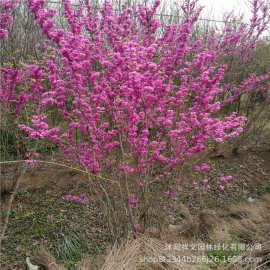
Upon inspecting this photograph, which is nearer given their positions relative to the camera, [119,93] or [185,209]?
[119,93]

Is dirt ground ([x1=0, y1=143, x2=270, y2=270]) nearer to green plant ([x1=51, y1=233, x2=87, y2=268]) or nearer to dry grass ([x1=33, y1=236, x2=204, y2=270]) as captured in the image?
green plant ([x1=51, y1=233, x2=87, y2=268])

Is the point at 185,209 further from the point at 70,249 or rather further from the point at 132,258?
the point at 70,249

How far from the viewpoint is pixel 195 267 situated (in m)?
2.81

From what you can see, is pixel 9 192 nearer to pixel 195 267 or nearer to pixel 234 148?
pixel 195 267

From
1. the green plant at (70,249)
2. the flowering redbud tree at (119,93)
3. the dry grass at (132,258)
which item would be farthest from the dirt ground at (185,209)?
the flowering redbud tree at (119,93)

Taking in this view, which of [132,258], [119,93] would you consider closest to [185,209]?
[132,258]

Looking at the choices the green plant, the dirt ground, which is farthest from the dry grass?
the dirt ground

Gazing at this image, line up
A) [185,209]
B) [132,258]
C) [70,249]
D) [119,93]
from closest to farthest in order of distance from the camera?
[119,93] < [132,258] < [70,249] < [185,209]

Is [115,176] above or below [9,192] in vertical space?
above

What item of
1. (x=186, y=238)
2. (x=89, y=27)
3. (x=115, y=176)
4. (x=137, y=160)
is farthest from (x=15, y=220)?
(x=89, y=27)

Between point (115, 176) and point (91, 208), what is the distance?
163cm

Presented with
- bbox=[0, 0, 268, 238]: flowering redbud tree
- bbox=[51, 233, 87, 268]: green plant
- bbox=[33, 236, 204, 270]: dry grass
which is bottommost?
bbox=[51, 233, 87, 268]: green plant

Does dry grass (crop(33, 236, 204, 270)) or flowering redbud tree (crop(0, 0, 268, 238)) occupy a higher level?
flowering redbud tree (crop(0, 0, 268, 238))

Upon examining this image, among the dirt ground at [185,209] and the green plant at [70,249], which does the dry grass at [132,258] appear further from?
the dirt ground at [185,209]
